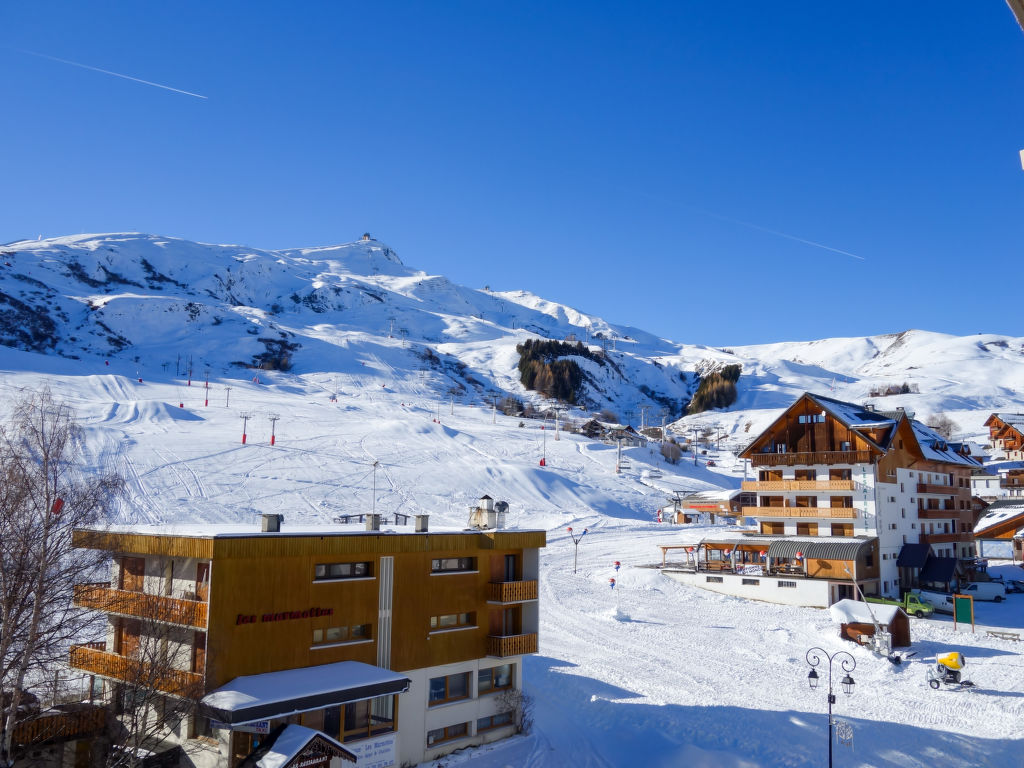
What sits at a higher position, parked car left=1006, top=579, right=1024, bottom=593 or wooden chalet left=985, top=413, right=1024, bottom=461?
wooden chalet left=985, top=413, right=1024, bottom=461

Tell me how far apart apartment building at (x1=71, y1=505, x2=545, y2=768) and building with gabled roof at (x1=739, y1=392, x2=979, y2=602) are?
30.6 meters

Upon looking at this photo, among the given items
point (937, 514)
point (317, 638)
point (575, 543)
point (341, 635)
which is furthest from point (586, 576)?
point (317, 638)

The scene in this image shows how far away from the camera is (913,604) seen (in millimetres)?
45688

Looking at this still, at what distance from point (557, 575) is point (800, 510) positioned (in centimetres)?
→ 1750

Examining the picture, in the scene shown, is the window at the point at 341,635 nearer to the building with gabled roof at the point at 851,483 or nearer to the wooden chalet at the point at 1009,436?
the building with gabled roof at the point at 851,483

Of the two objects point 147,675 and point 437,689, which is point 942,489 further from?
point 147,675

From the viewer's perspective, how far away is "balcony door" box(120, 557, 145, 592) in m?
22.4

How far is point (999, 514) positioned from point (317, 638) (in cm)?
7147

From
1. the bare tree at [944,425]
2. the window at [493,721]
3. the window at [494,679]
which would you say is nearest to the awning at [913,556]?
the window at [494,679]

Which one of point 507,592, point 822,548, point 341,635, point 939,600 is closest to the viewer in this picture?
point 341,635

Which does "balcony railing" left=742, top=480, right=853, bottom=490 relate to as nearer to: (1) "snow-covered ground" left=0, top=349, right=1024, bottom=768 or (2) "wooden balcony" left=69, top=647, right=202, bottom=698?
(1) "snow-covered ground" left=0, top=349, right=1024, bottom=768

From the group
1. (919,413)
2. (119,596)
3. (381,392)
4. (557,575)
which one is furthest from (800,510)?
(919,413)

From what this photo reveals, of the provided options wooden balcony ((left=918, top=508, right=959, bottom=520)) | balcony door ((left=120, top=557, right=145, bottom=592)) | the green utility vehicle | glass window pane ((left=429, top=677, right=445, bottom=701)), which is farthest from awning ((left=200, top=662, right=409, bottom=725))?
wooden balcony ((left=918, top=508, right=959, bottom=520))

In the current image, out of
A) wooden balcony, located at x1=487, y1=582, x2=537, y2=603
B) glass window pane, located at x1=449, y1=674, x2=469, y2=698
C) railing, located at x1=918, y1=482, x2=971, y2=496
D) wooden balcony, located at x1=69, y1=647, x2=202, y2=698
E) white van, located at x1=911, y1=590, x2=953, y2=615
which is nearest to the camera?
wooden balcony, located at x1=69, y1=647, x2=202, y2=698
